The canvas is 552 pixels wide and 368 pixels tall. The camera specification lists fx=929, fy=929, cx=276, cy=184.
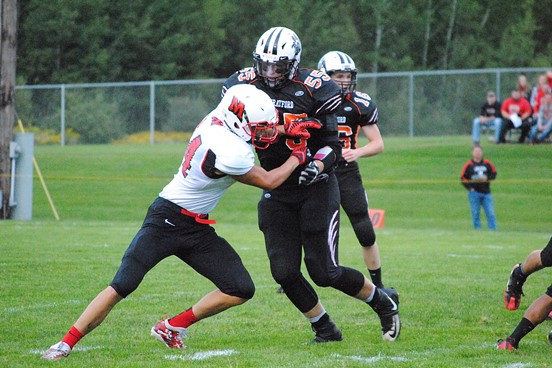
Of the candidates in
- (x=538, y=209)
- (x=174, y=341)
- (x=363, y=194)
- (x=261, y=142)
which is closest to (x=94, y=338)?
(x=174, y=341)

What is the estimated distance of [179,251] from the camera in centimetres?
531

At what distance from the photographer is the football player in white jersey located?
500cm

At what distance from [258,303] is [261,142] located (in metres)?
2.24

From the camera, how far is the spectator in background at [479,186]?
16.1m

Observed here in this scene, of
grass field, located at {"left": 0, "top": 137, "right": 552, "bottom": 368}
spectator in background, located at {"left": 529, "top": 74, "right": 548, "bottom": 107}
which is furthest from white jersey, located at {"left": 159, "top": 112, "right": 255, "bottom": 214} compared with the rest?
spectator in background, located at {"left": 529, "top": 74, "right": 548, "bottom": 107}

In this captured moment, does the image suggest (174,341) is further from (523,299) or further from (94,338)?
(523,299)

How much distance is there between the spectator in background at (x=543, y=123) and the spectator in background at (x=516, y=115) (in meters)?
0.18

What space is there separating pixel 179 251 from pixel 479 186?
454 inches

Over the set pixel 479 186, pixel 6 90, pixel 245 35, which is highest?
pixel 245 35

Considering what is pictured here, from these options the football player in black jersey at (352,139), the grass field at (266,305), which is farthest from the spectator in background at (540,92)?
the football player in black jersey at (352,139)

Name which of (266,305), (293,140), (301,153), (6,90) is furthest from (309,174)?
(6,90)

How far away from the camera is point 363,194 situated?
7.48 meters

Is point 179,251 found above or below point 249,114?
below

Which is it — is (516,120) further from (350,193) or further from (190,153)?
(190,153)
